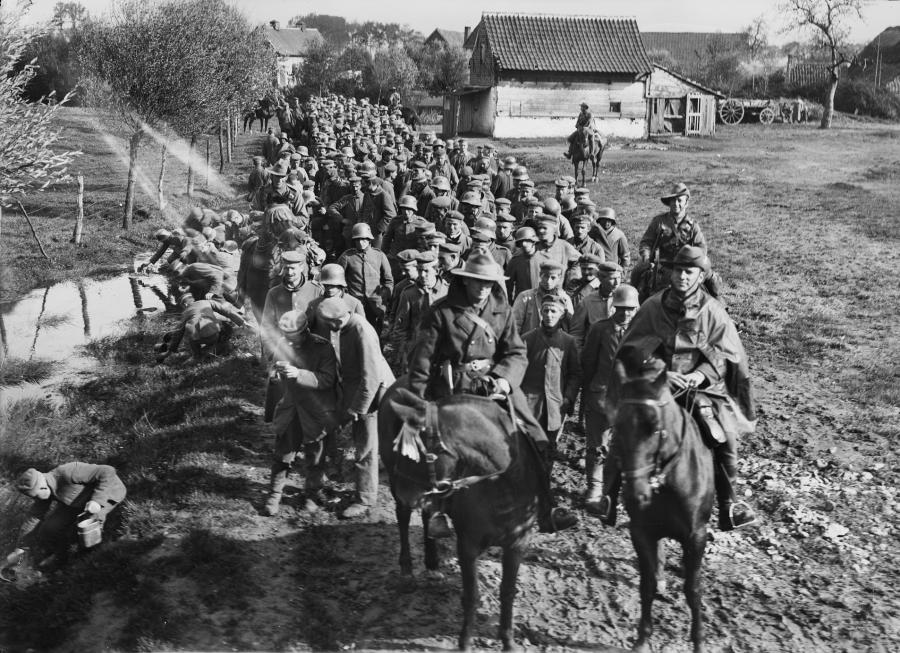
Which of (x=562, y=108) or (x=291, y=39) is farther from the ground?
(x=291, y=39)

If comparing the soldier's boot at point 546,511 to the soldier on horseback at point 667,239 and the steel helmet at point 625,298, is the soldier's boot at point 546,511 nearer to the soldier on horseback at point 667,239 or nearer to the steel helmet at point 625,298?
the steel helmet at point 625,298

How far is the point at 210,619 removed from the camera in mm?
6730

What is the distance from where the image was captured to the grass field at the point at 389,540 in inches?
258

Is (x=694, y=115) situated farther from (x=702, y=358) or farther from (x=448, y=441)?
(x=448, y=441)

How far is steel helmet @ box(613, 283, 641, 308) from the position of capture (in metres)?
7.84

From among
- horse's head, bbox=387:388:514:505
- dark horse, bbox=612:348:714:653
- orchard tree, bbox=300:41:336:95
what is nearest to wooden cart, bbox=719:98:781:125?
orchard tree, bbox=300:41:336:95

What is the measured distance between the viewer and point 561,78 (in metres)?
40.9

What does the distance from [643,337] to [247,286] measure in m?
6.87

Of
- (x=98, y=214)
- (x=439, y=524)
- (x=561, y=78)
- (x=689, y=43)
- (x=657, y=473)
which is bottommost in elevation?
(x=439, y=524)

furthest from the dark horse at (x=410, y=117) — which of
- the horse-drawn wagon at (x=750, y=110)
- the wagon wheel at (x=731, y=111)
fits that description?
the wagon wheel at (x=731, y=111)

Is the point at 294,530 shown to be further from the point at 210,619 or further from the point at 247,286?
the point at 247,286

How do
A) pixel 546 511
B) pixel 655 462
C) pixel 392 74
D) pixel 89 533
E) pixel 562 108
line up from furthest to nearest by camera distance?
pixel 392 74 → pixel 562 108 → pixel 89 533 → pixel 546 511 → pixel 655 462

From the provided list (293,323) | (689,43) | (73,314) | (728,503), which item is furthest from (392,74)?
(728,503)

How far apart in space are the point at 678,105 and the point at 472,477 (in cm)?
3952
